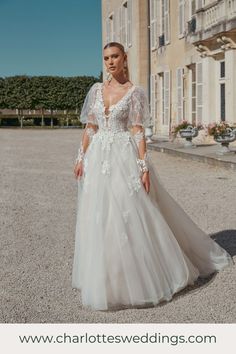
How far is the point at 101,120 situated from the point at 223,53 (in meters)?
12.0

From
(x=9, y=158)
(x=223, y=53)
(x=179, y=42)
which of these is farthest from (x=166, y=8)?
(x=9, y=158)

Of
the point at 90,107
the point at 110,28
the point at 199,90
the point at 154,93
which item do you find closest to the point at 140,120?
the point at 90,107

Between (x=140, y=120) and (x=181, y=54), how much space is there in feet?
48.9

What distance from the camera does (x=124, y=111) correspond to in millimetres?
3254

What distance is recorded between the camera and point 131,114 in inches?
129

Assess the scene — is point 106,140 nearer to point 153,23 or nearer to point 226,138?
point 226,138

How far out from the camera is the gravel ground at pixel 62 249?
3070 millimetres

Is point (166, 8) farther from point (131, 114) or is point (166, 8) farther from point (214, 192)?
point (131, 114)

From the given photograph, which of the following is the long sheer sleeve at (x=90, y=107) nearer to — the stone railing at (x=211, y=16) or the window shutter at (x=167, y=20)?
the stone railing at (x=211, y=16)

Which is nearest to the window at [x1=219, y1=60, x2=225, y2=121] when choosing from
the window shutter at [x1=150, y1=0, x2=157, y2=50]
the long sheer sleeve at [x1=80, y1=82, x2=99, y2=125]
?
Answer: the window shutter at [x1=150, y1=0, x2=157, y2=50]

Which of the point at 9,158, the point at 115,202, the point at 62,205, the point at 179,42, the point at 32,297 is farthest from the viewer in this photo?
the point at 179,42

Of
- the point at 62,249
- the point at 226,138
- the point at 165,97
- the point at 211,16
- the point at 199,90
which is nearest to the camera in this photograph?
the point at 62,249

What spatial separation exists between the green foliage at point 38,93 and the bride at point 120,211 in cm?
4387

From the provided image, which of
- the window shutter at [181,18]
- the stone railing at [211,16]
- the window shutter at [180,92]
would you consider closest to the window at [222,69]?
the stone railing at [211,16]
